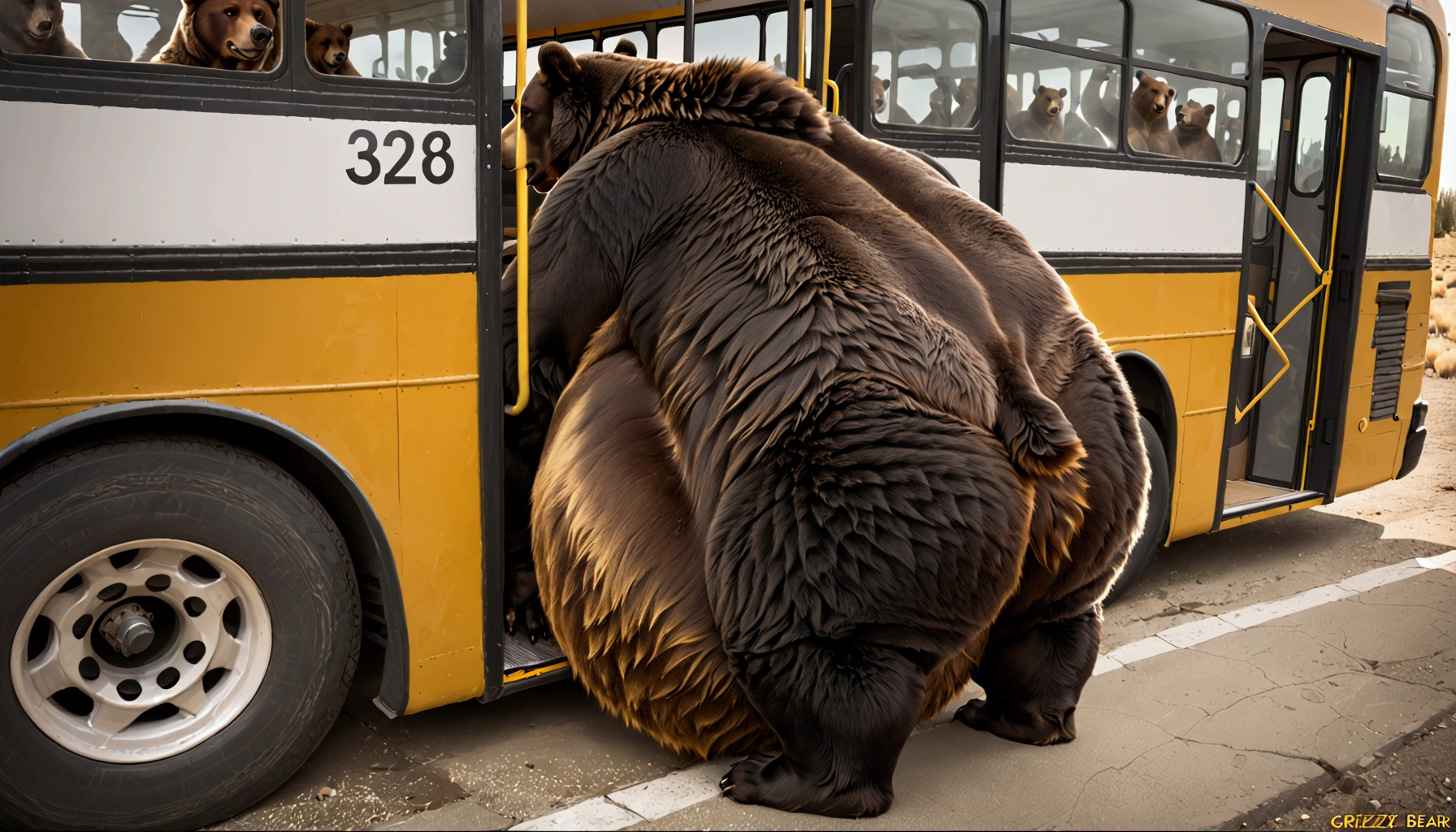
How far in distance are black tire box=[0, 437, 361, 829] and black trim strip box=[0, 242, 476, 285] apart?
392 mm

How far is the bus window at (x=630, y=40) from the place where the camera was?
14.7 ft

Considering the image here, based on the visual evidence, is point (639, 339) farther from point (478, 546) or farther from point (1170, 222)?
point (1170, 222)

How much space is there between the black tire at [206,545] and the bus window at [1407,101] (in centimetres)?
575

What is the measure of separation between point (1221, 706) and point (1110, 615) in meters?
1.01

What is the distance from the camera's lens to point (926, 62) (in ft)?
13.3

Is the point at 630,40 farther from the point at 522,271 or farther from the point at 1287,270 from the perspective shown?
the point at 1287,270

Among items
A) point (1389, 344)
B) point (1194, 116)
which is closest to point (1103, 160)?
point (1194, 116)

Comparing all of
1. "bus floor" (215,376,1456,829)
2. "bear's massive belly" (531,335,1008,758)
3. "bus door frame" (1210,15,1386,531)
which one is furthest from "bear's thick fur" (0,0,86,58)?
"bus door frame" (1210,15,1386,531)

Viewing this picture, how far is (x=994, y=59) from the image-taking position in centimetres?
423

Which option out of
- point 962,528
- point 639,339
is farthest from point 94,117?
point 962,528

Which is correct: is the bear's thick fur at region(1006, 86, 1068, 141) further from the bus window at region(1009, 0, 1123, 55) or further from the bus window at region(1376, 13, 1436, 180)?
the bus window at region(1376, 13, 1436, 180)

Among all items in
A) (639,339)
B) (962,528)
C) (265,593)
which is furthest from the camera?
(639,339)

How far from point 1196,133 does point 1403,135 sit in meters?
1.97

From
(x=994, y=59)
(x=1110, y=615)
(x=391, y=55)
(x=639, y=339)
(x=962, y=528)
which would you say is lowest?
(x=1110, y=615)
